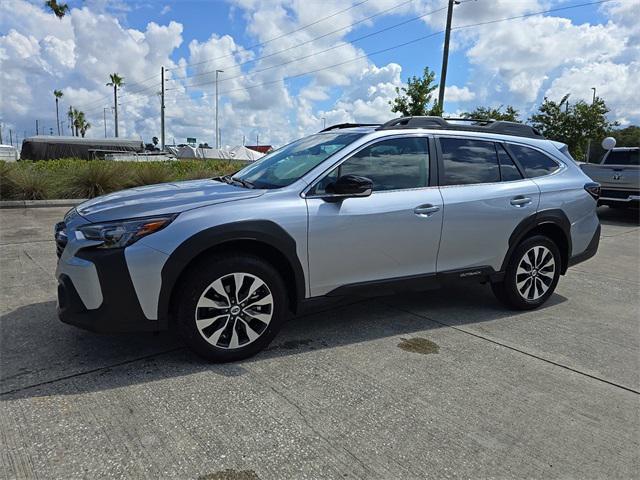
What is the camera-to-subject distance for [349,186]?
359 centimetres

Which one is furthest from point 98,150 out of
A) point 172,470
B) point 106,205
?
point 172,470

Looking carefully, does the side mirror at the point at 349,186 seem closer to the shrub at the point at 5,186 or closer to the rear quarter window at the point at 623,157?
the shrub at the point at 5,186

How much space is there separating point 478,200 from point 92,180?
429 inches

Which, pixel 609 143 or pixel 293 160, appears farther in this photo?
pixel 609 143

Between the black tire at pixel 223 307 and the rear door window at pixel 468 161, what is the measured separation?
1790 millimetres

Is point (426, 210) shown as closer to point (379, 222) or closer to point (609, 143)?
point (379, 222)

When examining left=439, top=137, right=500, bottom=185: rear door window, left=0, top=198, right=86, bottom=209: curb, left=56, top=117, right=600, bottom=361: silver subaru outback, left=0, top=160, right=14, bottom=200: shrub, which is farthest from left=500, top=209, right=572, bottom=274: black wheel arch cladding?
left=0, top=160, right=14, bottom=200: shrub

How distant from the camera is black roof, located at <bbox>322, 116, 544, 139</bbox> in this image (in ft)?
14.3

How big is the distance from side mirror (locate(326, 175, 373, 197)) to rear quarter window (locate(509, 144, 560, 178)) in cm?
188


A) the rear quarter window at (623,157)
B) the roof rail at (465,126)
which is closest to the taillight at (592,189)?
the roof rail at (465,126)

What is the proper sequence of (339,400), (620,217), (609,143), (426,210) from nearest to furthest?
(339,400)
(426,210)
(609,143)
(620,217)

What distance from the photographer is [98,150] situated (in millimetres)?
27359

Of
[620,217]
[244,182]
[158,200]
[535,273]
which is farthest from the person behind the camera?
[620,217]

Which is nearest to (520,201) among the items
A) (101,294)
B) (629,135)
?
(101,294)
